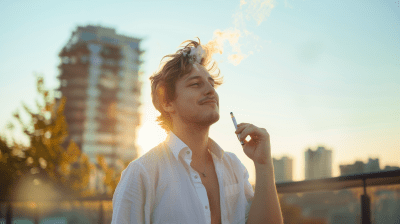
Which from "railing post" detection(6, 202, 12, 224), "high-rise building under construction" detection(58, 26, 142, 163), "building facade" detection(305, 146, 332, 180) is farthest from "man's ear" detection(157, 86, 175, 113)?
"building facade" detection(305, 146, 332, 180)

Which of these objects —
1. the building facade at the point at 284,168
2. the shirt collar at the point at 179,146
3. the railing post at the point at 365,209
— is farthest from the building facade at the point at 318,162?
the shirt collar at the point at 179,146

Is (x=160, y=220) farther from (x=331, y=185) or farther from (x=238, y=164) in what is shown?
(x=331, y=185)

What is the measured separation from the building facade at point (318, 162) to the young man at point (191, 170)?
92.3 metres

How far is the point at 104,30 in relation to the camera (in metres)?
84.1

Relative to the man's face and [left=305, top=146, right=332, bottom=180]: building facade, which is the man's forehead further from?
[left=305, top=146, right=332, bottom=180]: building facade

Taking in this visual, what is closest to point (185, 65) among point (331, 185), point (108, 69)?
point (331, 185)

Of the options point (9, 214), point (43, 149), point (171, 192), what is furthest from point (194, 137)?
point (43, 149)

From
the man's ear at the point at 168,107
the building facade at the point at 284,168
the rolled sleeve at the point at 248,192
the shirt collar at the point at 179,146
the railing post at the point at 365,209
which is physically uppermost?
the building facade at the point at 284,168

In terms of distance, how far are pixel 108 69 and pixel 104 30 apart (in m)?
10.6

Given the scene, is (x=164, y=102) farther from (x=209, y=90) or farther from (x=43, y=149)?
(x=43, y=149)

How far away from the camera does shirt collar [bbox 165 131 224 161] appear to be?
2.08 metres

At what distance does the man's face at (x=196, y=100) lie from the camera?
2143 mm

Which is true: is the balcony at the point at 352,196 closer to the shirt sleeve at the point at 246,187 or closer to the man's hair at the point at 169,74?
the shirt sleeve at the point at 246,187

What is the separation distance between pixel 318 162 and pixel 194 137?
319 feet
